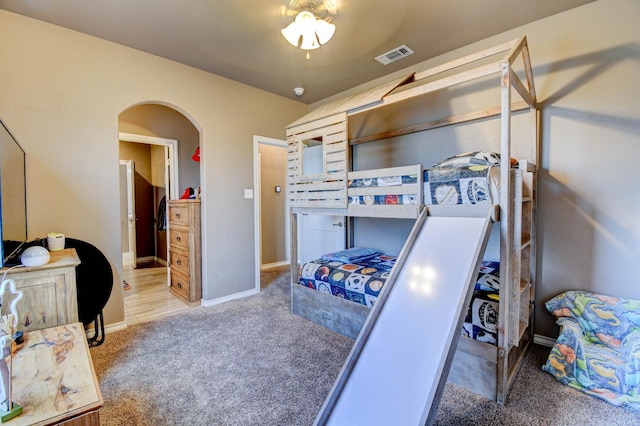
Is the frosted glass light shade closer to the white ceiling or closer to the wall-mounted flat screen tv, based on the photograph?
the white ceiling

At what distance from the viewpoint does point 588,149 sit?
2.27 metres

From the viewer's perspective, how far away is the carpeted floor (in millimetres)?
1651

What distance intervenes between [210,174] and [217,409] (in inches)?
99.2

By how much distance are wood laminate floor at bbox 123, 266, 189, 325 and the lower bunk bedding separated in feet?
5.53

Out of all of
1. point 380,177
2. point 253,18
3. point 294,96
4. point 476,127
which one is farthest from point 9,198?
point 476,127

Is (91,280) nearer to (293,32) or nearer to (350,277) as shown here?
(350,277)

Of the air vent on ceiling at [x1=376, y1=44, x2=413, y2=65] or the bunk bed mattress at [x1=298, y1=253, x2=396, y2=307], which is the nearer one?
the bunk bed mattress at [x1=298, y1=253, x2=396, y2=307]

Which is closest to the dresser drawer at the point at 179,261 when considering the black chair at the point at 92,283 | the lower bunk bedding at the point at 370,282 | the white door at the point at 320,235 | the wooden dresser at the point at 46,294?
the black chair at the point at 92,283

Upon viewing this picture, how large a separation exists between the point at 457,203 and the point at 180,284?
3.52 metres

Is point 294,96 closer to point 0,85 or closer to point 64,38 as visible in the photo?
point 64,38

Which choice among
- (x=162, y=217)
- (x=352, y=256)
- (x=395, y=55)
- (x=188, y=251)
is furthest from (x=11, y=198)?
(x=395, y=55)

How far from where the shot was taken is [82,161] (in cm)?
263

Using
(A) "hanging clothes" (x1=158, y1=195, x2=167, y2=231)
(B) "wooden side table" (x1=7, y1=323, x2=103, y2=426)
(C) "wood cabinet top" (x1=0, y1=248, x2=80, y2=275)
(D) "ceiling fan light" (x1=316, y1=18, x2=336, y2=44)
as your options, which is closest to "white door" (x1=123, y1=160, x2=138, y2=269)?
(A) "hanging clothes" (x1=158, y1=195, x2=167, y2=231)

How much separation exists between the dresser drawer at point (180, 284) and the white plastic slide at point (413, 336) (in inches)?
112
